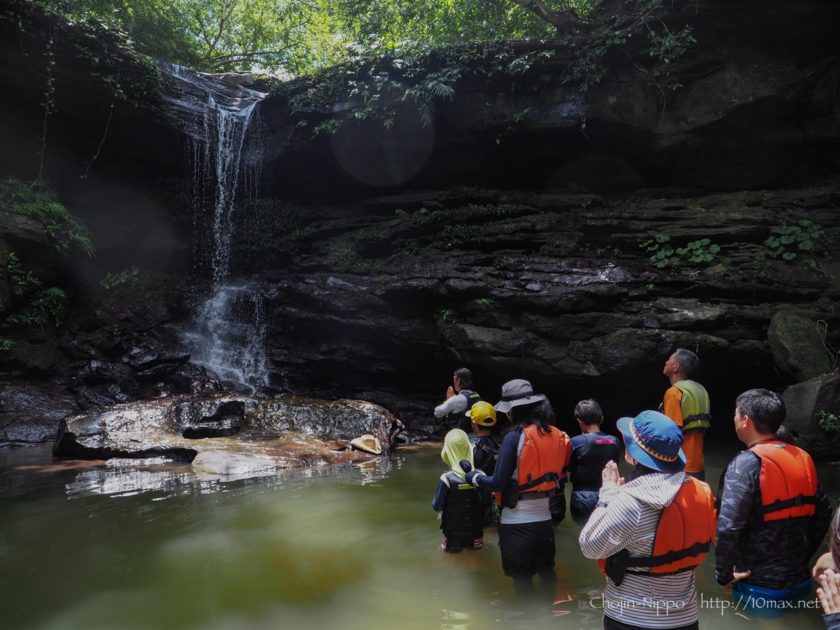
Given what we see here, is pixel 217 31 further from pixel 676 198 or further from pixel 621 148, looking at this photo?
pixel 676 198

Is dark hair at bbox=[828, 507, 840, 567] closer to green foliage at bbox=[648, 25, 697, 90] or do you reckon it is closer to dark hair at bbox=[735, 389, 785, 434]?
dark hair at bbox=[735, 389, 785, 434]

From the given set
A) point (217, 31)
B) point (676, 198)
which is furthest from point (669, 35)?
point (217, 31)

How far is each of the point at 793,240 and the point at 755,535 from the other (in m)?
9.38

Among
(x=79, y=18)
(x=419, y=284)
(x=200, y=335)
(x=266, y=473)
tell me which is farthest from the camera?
(x=200, y=335)

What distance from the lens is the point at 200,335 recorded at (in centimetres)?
1332

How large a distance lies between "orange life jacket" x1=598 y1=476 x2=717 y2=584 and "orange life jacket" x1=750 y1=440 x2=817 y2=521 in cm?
70

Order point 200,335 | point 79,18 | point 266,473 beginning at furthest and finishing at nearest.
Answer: point 200,335
point 79,18
point 266,473

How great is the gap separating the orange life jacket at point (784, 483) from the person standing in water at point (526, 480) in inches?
49.2

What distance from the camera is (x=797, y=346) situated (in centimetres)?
838

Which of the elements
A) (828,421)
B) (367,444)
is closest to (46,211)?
(367,444)

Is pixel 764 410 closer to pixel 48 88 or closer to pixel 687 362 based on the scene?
pixel 687 362

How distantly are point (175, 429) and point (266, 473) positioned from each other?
257cm

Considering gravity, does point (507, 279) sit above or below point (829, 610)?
above

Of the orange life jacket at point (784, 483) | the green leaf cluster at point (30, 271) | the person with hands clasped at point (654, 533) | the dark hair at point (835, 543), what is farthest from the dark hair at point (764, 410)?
the green leaf cluster at point (30, 271)
